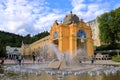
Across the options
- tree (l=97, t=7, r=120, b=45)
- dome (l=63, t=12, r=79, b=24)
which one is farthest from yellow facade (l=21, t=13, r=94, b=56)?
tree (l=97, t=7, r=120, b=45)

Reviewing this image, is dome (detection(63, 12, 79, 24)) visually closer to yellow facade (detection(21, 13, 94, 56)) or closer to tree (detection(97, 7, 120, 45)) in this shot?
yellow facade (detection(21, 13, 94, 56))

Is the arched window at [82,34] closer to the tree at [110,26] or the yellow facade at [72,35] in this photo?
the yellow facade at [72,35]

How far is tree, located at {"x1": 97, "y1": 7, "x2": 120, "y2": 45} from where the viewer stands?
6206cm

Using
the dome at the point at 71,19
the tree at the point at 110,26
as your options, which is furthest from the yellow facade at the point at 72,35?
the tree at the point at 110,26

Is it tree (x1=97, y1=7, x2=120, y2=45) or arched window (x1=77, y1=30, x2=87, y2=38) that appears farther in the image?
tree (x1=97, y1=7, x2=120, y2=45)

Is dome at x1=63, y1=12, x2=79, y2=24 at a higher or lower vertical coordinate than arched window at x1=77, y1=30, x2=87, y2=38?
higher

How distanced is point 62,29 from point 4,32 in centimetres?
8433

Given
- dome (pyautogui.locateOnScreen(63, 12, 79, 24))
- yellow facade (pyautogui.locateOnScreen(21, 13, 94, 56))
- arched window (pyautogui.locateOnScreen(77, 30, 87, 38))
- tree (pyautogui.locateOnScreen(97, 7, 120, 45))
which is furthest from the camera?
dome (pyautogui.locateOnScreen(63, 12, 79, 24))

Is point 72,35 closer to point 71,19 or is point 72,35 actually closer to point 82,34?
point 82,34

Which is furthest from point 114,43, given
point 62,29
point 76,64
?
point 76,64

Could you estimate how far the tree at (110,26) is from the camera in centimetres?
6206

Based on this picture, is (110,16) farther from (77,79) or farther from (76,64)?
(77,79)

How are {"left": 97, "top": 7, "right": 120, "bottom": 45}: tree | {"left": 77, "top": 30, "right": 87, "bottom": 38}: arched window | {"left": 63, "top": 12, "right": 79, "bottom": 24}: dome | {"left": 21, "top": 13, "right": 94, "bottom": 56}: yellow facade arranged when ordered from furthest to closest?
{"left": 63, "top": 12, "right": 79, "bottom": 24}: dome < {"left": 97, "top": 7, "right": 120, "bottom": 45}: tree < {"left": 77, "top": 30, "right": 87, "bottom": 38}: arched window < {"left": 21, "top": 13, "right": 94, "bottom": 56}: yellow facade

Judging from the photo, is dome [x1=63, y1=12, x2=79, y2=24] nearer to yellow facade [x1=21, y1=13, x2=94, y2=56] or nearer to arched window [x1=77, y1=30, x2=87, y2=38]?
yellow facade [x1=21, y1=13, x2=94, y2=56]
